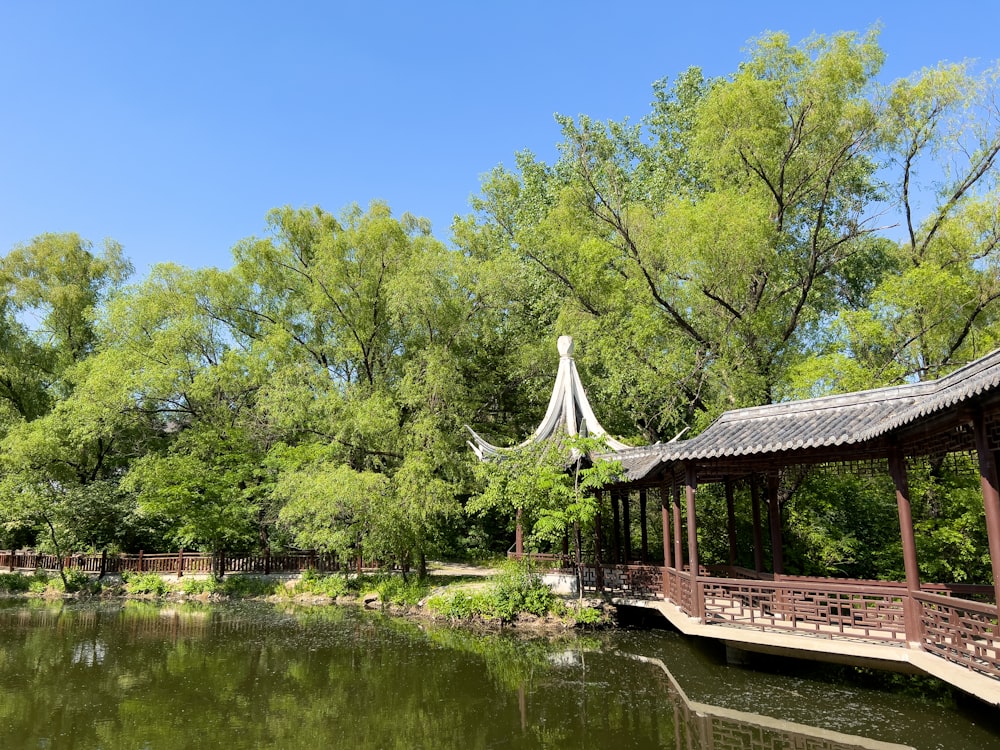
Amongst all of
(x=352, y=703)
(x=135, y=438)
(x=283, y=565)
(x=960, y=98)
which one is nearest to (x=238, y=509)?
(x=283, y=565)

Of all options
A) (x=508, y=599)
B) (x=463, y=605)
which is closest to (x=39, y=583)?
(x=463, y=605)

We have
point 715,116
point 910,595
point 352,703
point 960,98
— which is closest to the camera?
point 910,595

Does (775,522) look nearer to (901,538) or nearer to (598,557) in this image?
(901,538)

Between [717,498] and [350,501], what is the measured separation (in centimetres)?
852

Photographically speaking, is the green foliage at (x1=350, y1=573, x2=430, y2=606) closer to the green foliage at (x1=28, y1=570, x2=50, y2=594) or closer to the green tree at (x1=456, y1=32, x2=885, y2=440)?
the green tree at (x1=456, y1=32, x2=885, y2=440)

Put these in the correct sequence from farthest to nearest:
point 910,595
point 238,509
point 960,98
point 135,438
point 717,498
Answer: point 135,438 → point 238,509 → point 717,498 → point 960,98 → point 910,595

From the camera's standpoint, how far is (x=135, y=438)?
72.1ft

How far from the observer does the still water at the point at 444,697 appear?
21.2ft

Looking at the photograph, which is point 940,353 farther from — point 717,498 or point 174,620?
point 174,620

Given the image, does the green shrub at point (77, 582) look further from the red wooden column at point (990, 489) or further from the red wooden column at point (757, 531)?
the red wooden column at point (990, 489)

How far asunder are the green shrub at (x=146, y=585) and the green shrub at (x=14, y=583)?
9.74 ft

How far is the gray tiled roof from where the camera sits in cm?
672

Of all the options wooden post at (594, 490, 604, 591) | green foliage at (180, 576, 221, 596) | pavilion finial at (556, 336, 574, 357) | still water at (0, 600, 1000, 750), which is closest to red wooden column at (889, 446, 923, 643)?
still water at (0, 600, 1000, 750)

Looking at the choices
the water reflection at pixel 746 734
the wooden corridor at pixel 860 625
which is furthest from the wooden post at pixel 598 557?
the water reflection at pixel 746 734
